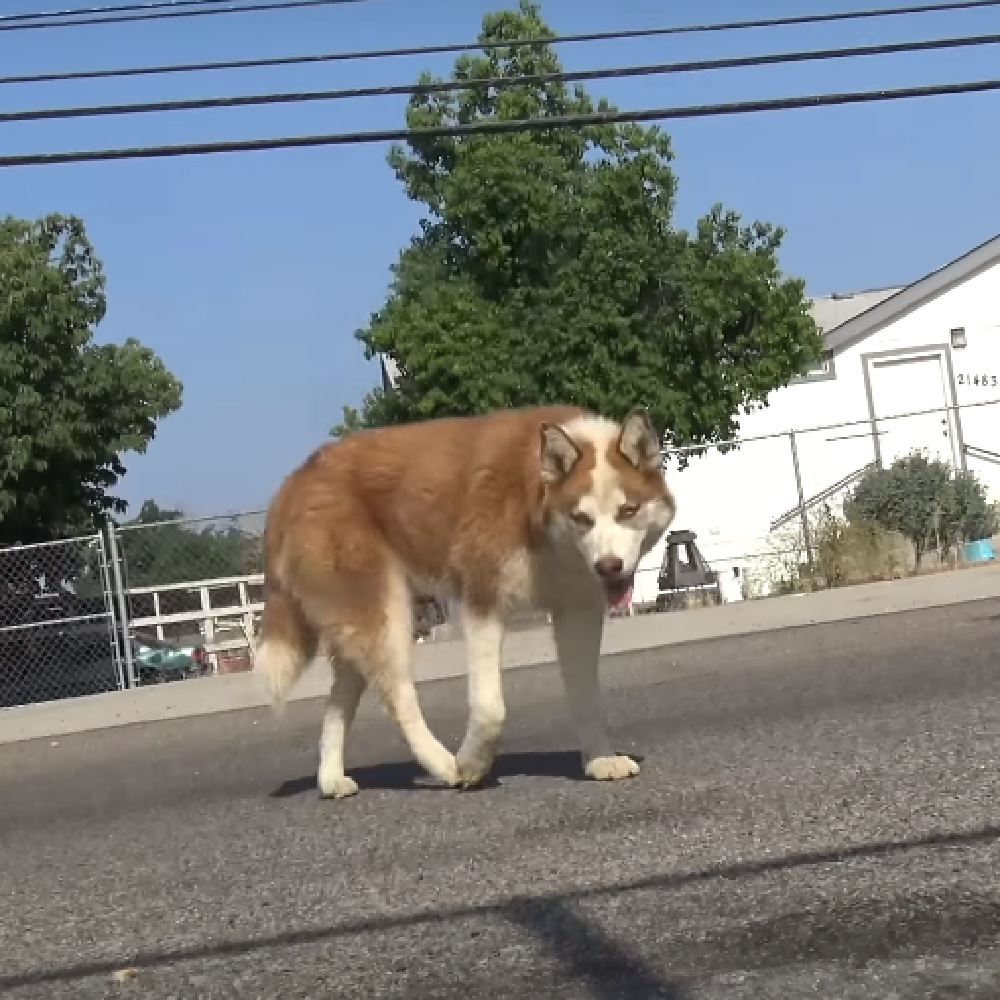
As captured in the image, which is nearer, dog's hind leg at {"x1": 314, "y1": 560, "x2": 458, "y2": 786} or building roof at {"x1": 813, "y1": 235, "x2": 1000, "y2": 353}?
dog's hind leg at {"x1": 314, "y1": 560, "x2": 458, "y2": 786}

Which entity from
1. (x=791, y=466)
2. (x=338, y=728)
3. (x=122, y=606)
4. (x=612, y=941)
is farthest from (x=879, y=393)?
(x=612, y=941)

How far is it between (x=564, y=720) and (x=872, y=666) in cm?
200

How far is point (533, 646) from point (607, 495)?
7907 mm

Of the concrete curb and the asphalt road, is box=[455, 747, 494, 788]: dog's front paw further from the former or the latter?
the concrete curb

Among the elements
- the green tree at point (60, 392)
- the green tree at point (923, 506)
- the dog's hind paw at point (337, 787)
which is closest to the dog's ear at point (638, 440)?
the dog's hind paw at point (337, 787)

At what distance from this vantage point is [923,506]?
1902cm

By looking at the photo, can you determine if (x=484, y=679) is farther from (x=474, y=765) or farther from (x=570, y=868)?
(x=570, y=868)

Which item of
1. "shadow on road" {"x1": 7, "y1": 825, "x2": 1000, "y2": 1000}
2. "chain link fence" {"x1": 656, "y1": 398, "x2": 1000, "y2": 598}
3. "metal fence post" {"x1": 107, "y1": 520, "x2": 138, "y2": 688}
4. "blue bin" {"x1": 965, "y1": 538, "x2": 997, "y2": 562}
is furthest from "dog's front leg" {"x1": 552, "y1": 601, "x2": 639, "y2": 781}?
"chain link fence" {"x1": 656, "y1": 398, "x2": 1000, "y2": 598}

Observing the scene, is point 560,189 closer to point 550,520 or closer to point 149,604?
point 149,604

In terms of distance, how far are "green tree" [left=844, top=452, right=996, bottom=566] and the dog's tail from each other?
11899mm

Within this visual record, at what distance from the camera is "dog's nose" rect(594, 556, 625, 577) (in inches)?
253

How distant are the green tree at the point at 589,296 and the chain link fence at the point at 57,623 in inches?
398

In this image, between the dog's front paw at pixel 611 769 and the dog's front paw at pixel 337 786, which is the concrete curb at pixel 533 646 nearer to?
the dog's front paw at pixel 337 786

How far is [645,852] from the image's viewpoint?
211 inches
